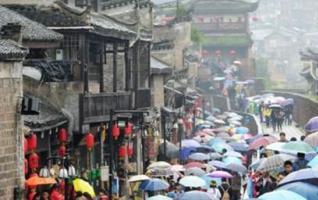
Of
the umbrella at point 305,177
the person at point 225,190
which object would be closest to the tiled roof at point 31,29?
the person at point 225,190

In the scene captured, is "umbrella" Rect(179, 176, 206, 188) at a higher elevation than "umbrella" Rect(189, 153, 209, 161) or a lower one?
lower

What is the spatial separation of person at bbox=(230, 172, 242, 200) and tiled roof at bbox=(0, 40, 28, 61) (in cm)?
1158

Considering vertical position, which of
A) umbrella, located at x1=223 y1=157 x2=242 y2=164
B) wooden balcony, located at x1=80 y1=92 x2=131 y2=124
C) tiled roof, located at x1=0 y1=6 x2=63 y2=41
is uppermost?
tiled roof, located at x1=0 y1=6 x2=63 y2=41

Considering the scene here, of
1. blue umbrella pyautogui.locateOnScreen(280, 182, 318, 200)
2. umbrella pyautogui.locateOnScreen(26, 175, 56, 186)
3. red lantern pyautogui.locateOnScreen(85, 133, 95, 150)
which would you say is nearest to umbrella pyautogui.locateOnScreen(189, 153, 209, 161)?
red lantern pyautogui.locateOnScreen(85, 133, 95, 150)

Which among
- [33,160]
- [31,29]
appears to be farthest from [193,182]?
[31,29]

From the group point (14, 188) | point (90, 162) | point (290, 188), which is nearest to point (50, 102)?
point (90, 162)

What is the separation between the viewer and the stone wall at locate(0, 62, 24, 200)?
67.5ft

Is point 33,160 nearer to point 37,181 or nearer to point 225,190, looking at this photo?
point 37,181

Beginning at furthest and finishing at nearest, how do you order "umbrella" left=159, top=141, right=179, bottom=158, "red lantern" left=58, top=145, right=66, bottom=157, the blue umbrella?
1. "umbrella" left=159, top=141, right=179, bottom=158
2. "red lantern" left=58, top=145, right=66, bottom=157
3. the blue umbrella

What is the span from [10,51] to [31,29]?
6.47 meters

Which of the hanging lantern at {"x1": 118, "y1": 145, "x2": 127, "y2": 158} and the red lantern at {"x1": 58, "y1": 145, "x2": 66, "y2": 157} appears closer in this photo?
the red lantern at {"x1": 58, "y1": 145, "x2": 66, "y2": 157}

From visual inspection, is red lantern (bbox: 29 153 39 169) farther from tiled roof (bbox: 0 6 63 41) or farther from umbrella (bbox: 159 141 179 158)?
umbrella (bbox: 159 141 179 158)

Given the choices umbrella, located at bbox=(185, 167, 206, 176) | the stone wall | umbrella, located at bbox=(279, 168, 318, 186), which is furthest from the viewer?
umbrella, located at bbox=(185, 167, 206, 176)

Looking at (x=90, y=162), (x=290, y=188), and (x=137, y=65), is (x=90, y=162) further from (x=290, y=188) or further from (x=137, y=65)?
(x=290, y=188)
